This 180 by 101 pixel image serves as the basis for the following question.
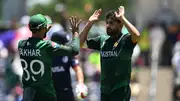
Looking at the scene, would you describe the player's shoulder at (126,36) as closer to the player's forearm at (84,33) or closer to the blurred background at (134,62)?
the player's forearm at (84,33)

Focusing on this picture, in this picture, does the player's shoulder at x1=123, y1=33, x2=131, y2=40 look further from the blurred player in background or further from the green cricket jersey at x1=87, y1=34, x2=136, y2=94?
the blurred player in background

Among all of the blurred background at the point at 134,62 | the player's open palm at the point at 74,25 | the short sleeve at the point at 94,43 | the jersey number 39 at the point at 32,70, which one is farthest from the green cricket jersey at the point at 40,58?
the blurred background at the point at 134,62

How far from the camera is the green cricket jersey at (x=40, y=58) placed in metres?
10.7

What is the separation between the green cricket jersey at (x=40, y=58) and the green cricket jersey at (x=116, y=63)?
0.51m

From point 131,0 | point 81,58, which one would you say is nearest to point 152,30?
point 81,58

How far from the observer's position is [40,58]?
10.7 metres

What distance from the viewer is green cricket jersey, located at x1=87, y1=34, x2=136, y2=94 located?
10.9 m

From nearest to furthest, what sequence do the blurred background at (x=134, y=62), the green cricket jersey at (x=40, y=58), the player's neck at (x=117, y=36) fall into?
the green cricket jersey at (x=40, y=58) → the player's neck at (x=117, y=36) → the blurred background at (x=134, y=62)

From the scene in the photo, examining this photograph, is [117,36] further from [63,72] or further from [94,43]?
[63,72]

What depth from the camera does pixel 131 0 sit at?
5281 centimetres

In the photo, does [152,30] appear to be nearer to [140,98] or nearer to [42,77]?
[140,98]

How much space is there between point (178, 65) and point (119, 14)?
9.26 m

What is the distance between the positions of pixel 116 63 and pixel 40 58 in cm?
106

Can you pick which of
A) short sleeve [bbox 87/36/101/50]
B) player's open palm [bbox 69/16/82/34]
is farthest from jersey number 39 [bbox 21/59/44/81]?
short sleeve [bbox 87/36/101/50]
